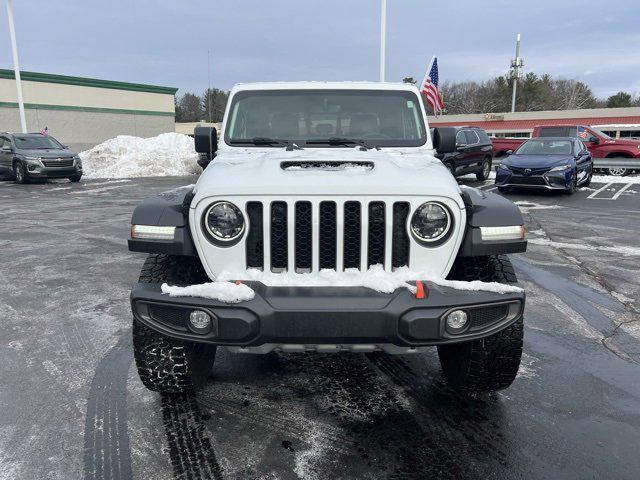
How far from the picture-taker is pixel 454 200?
2738 mm

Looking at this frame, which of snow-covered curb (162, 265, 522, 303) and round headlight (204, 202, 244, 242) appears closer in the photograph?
snow-covered curb (162, 265, 522, 303)

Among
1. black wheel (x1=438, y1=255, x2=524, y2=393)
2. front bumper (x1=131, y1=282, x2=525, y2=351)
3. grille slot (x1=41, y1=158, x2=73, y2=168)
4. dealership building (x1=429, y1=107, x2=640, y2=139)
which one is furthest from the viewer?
dealership building (x1=429, y1=107, x2=640, y2=139)

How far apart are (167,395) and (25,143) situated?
17.4m

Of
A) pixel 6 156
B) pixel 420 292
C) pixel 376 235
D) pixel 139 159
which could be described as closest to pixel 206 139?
pixel 376 235

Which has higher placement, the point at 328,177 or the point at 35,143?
the point at 328,177

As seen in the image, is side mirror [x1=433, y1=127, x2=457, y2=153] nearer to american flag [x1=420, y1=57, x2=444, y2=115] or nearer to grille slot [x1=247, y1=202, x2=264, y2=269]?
grille slot [x1=247, y1=202, x2=264, y2=269]

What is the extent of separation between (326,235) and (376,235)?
0.26 m

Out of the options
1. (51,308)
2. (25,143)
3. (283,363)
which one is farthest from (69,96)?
(283,363)

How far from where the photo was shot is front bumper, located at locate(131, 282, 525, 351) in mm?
2416

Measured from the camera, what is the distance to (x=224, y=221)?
8.97 ft

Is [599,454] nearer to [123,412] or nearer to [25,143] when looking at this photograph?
[123,412]

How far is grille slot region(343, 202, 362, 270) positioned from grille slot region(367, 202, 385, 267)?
0.20 ft

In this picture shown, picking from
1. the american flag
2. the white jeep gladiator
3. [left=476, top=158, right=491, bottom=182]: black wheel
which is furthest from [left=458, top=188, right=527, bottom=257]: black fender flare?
the american flag

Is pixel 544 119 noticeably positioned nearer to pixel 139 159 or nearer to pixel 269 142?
pixel 139 159
